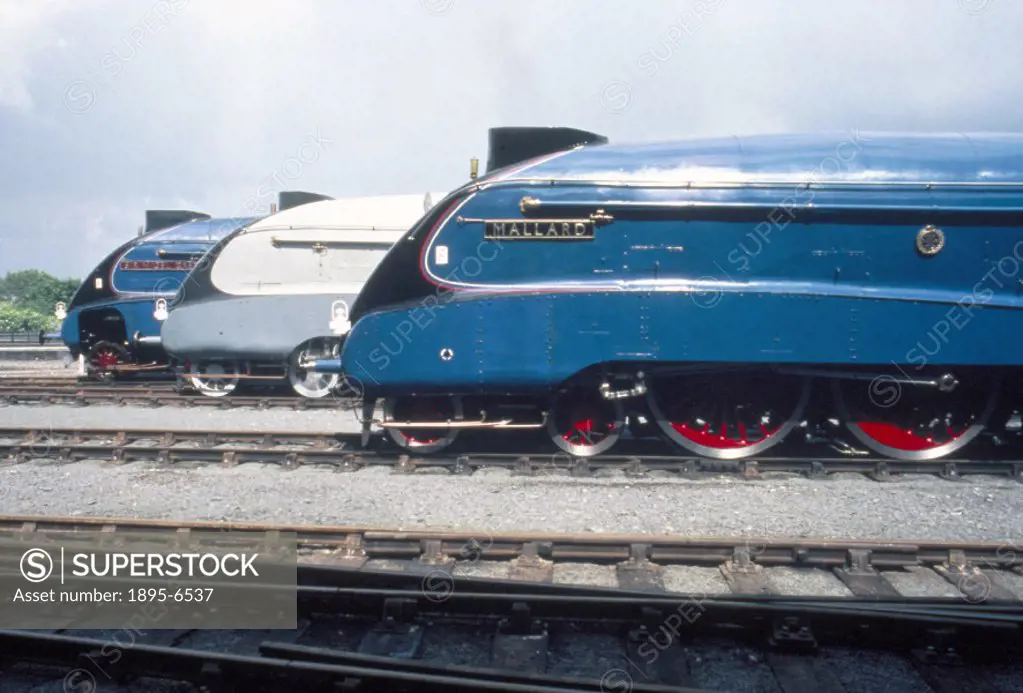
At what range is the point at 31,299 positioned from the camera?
5522 centimetres

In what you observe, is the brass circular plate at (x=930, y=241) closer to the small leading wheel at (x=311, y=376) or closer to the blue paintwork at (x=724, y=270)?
the blue paintwork at (x=724, y=270)

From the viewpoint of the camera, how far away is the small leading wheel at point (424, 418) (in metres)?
7.25

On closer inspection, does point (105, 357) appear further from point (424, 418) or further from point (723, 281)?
point (723, 281)

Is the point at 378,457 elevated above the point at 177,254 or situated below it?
below

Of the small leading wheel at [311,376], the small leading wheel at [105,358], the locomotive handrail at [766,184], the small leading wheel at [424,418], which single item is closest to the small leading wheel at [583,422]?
the small leading wheel at [424,418]

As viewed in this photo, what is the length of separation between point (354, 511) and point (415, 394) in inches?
58.5

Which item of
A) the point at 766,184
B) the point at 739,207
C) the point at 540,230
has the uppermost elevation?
the point at 766,184

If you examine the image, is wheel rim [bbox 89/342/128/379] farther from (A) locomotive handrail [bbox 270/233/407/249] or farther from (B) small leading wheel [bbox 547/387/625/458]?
(B) small leading wheel [bbox 547/387/625/458]

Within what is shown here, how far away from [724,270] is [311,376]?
7.52m

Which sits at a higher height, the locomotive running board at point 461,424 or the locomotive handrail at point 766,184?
the locomotive handrail at point 766,184

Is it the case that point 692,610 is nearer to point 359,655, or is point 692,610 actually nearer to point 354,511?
point 359,655

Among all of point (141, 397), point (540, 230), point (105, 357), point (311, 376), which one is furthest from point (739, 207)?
point (105, 357)

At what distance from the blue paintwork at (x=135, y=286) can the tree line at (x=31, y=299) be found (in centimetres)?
176

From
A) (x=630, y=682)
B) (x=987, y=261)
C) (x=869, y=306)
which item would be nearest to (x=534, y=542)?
(x=630, y=682)
